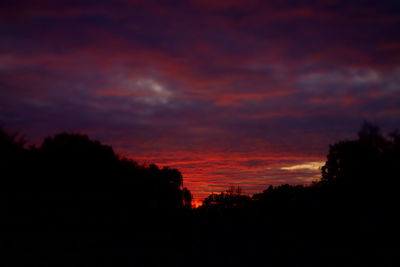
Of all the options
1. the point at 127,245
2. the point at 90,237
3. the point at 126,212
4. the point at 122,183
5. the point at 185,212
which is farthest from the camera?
the point at 185,212

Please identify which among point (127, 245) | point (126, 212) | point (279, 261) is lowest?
point (279, 261)

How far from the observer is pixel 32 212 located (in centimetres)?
1642

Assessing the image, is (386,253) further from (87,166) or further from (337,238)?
(87,166)

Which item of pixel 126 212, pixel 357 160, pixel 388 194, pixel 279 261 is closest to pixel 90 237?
pixel 126 212

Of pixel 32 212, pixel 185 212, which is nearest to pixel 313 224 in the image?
pixel 185 212

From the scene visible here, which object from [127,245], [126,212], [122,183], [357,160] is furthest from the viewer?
[357,160]

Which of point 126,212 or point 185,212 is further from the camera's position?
point 185,212

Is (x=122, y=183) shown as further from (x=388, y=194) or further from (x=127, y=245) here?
(x=388, y=194)

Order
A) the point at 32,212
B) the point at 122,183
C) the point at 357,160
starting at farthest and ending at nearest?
the point at 357,160, the point at 122,183, the point at 32,212

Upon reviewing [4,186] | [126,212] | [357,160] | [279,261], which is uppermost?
[357,160]

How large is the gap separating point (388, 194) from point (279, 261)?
310 inches

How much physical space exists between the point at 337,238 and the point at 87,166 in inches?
611

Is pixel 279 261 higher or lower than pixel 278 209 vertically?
lower

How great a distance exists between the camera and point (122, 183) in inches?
972
